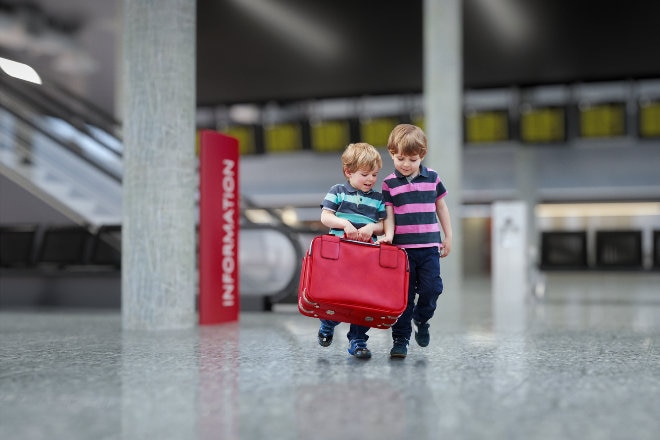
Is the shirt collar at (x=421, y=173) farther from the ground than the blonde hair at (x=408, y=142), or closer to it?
closer to it

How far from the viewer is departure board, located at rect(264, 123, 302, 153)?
61.7 feet

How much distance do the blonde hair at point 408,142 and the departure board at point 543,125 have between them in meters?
13.4

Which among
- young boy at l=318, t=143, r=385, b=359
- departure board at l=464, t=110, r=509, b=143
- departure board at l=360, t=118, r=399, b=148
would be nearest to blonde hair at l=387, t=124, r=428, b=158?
young boy at l=318, t=143, r=385, b=359

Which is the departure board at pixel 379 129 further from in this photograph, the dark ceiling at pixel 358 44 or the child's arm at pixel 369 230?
the child's arm at pixel 369 230

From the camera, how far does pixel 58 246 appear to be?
31.3ft

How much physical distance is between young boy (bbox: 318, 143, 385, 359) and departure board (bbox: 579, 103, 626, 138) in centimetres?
1351

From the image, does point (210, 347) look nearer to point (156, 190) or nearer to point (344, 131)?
point (156, 190)

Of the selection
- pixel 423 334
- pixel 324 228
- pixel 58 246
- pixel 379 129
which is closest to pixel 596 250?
pixel 379 129

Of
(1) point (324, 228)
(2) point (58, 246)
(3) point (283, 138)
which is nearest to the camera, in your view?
(2) point (58, 246)

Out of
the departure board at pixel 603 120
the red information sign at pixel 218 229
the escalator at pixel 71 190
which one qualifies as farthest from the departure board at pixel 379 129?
the red information sign at pixel 218 229

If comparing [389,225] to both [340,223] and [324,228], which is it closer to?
[340,223]

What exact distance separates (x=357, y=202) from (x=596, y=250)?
1733 cm

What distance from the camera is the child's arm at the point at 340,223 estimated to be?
166 inches

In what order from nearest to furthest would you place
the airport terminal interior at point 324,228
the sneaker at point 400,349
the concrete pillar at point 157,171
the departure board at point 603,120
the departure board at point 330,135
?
1. the airport terminal interior at point 324,228
2. the sneaker at point 400,349
3. the concrete pillar at point 157,171
4. the departure board at point 603,120
5. the departure board at point 330,135
